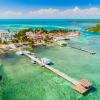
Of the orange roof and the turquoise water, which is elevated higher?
the orange roof

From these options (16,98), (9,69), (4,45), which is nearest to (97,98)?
(16,98)

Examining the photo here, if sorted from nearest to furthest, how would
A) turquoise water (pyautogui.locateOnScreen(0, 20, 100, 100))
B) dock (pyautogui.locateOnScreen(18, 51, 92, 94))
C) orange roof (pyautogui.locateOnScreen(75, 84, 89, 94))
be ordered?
turquoise water (pyautogui.locateOnScreen(0, 20, 100, 100)), orange roof (pyautogui.locateOnScreen(75, 84, 89, 94)), dock (pyautogui.locateOnScreen(18, 51, 92, 94))

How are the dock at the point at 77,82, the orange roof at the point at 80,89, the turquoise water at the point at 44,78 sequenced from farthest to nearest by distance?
the dock at the point at 77,82
the orange roof at the point at 80,89
the turquoise water at the point at 44,78

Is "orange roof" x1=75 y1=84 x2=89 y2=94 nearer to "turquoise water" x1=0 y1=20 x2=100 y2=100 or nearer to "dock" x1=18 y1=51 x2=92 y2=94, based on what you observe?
"dock" x1=18 y1=51 x2=92 y2=94

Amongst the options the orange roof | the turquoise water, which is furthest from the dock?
the turquoise water

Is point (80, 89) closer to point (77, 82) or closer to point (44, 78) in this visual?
point (77, 82)

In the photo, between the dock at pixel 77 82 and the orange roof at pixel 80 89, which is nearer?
the orange roof at pixel 80 89

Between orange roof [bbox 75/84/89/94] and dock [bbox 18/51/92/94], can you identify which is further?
dock [bbox 18/51/92/94]

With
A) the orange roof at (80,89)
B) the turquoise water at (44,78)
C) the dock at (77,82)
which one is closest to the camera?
the turquoise water at (44,78)

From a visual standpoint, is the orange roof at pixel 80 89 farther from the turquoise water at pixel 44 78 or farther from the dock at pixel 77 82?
the turquoise water at pixel 44 78

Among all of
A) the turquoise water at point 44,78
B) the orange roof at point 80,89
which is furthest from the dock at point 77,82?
the turquoise water at point 44,78

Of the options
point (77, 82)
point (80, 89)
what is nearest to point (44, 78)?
point (77, 82)
